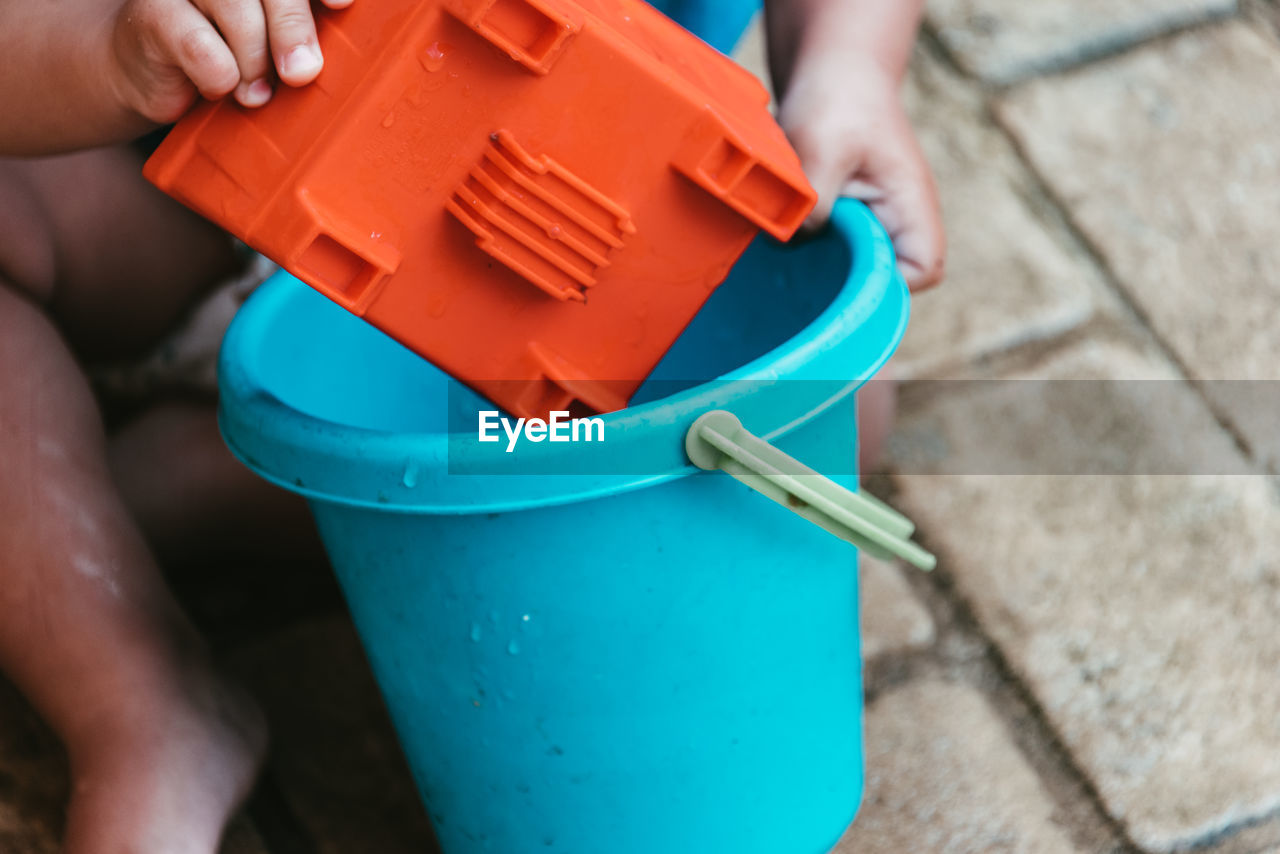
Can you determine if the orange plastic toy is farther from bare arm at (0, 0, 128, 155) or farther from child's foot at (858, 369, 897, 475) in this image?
child's foot at (858, 369, 897, 475)

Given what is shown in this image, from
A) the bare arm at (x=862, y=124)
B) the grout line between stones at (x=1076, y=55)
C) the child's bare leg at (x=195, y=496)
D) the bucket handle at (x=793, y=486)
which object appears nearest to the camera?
the bucket handle at (x=793, y=486)

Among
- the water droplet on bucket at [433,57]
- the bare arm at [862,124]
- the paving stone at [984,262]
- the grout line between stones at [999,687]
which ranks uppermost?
the bare arm at [862,124]

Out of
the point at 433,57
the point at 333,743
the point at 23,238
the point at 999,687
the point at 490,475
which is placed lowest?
the point at 333,743

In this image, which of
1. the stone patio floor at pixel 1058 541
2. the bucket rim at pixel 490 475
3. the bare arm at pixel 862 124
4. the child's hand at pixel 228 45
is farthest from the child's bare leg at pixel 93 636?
the bare arm at pixel 862 124

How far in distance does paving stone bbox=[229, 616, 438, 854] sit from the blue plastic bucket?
141 millimetres

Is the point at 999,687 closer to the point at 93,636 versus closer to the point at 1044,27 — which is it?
the point at 93,636

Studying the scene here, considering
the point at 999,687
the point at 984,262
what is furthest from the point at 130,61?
the point at 984,262

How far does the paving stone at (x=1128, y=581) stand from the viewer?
0.97 meters

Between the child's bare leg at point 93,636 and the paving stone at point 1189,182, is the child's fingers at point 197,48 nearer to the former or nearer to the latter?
the child's bare leg at point 93,636

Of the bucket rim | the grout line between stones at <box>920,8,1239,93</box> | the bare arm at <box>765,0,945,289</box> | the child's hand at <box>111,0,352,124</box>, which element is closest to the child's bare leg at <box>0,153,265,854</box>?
the bucket rim

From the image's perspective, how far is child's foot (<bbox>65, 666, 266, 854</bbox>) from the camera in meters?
0.83

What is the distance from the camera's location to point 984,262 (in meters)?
1.39

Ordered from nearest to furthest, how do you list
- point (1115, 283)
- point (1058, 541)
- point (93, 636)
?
1. point (93, 636)
2. point (1058, 541)
3. point (1115, 283)

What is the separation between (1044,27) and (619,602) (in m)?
1.25
